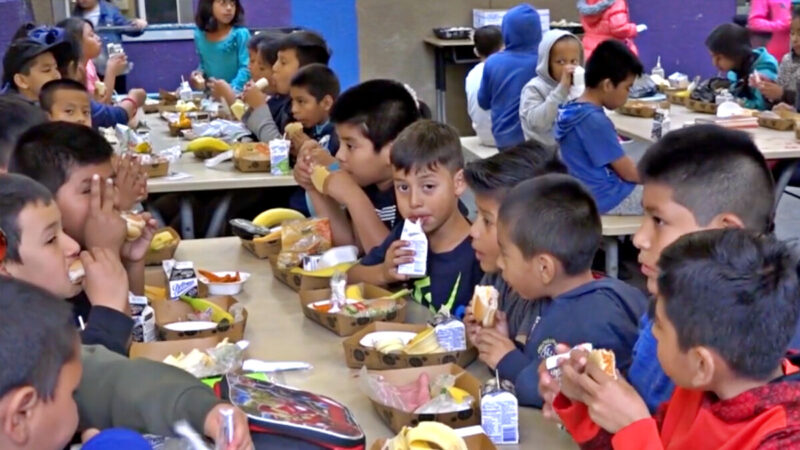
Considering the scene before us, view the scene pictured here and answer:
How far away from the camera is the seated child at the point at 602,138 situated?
486 centimetres

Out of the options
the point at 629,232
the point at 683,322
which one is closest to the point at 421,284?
the point at 683,322

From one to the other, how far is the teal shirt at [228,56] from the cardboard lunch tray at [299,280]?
15.0 feet

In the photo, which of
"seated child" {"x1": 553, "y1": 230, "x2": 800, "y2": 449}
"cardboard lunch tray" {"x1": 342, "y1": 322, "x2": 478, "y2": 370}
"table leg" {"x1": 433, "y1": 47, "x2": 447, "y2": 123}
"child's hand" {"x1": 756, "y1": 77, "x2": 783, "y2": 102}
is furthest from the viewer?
"table leg" {"x1": 433, "y1": 47, "x2": 447, "y2": 123}

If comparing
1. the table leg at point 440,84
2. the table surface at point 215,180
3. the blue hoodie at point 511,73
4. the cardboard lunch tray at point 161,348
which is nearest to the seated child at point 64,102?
the table surface at point 215,180

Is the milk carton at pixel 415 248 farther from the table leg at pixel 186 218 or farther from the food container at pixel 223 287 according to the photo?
the table leg at pixel 186 218

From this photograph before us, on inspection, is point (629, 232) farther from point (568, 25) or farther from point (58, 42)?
point (568, 25)

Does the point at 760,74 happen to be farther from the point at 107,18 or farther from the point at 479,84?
the point at 107,18

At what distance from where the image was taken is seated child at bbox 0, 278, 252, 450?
1.48 meters

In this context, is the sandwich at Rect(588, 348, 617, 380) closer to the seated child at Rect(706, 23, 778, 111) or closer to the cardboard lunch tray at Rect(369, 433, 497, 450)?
the cardboard lunch tray at Rect(369, 433, 497, 450)

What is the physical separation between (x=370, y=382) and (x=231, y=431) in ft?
1.72

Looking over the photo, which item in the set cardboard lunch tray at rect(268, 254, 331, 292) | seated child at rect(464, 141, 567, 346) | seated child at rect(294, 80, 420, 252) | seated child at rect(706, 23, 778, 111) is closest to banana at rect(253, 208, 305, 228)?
seated child at rect(294, 80, 420, 252)

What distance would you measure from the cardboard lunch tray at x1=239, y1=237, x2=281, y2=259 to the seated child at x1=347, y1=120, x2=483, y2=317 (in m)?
0.38

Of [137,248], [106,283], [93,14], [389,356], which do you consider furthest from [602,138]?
[93,14]

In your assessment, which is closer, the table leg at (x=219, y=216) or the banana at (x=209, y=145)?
the table leg at (x=219, y=216)
